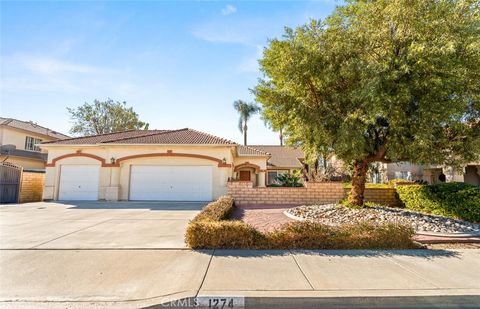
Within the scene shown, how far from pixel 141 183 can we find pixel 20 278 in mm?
13097

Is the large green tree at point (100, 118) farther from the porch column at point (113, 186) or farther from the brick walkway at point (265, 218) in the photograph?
the brick walkway at point (265, 218)

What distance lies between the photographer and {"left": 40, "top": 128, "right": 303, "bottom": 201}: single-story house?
17156mm

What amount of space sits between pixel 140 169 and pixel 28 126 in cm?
1988

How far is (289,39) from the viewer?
9.58 metres

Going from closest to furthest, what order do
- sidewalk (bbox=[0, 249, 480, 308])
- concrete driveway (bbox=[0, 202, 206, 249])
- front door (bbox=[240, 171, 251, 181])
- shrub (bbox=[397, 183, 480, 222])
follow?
sidewalk (bbox=[0, 249, 480, 308])
concrete driveway (bbox=[0, 202, 206, 249])
shrub (bbox=[397, 183, 480, 222])
front door (bbox=[240, 171, 251, 181])

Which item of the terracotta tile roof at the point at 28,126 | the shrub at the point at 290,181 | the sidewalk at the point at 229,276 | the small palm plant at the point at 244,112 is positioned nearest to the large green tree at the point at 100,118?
the terracotta tile roof at the point at 28,126

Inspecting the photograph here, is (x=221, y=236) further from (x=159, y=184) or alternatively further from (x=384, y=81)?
(x=159, y=184)

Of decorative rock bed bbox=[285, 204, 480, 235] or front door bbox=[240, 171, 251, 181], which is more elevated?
front door bbox=[240, 171, 251, 181]

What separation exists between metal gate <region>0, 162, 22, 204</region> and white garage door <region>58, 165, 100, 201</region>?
240 centimetres

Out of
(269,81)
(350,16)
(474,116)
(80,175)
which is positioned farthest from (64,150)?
(474,116)

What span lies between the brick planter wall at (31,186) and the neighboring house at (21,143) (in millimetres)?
5442

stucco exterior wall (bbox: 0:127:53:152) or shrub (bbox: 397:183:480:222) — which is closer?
shrub (bbox: 397:183:480:222)

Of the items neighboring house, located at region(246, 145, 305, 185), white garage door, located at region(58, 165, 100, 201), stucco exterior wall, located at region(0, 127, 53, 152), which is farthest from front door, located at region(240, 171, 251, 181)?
stucco exterior wall, located at region(0, 127, 53, 152)

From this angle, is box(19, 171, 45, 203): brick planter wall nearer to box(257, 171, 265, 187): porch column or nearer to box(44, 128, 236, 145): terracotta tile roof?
box(44, 128, 236, 145): terracotta tile roof
